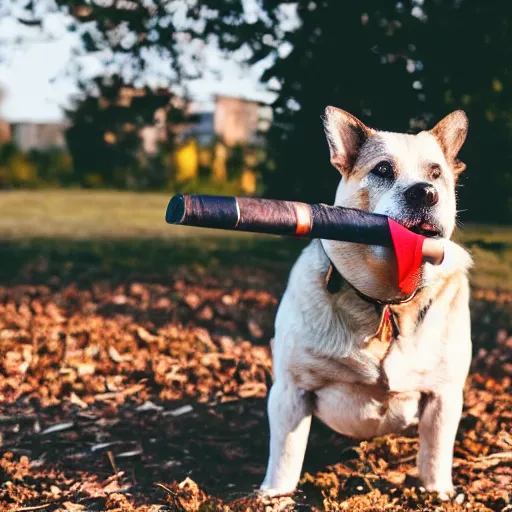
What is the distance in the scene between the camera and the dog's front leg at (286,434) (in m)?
3.46

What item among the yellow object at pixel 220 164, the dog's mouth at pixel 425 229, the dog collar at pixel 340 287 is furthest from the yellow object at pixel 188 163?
the dog's mouth at pixel 425 229

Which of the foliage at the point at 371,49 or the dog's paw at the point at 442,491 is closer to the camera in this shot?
the dog's paw at the point at 442,491

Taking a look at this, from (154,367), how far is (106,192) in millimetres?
20527

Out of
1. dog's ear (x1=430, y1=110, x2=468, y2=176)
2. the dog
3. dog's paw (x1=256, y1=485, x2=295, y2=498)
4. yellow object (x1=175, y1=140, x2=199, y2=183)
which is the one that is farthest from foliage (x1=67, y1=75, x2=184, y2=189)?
yellow object (x1=175, y1=140, x2=199, y2=183)

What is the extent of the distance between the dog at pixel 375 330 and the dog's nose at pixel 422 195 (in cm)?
7

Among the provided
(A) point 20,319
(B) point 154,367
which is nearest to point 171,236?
(A) point 20,319

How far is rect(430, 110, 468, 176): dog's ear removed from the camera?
3393 millimetres

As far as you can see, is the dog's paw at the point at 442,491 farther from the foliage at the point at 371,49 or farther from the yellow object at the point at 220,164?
the yellow object at the point at 220,164

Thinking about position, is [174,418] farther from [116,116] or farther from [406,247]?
[116,116]

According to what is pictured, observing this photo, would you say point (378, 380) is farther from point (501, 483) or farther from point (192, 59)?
point (192, 59)

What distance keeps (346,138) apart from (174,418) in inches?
84.8

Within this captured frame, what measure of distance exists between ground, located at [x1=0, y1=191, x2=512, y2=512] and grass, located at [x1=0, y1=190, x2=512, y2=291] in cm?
21

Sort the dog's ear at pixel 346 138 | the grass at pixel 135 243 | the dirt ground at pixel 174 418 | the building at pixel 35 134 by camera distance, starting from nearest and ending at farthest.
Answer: the dog's ear at pixel 346 138 < the dirt ground at pixel 174 418 < the grass at pixel 135 243 < the building at pixel 35 134

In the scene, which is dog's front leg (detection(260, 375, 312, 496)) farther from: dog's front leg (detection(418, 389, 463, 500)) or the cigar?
the cigar
